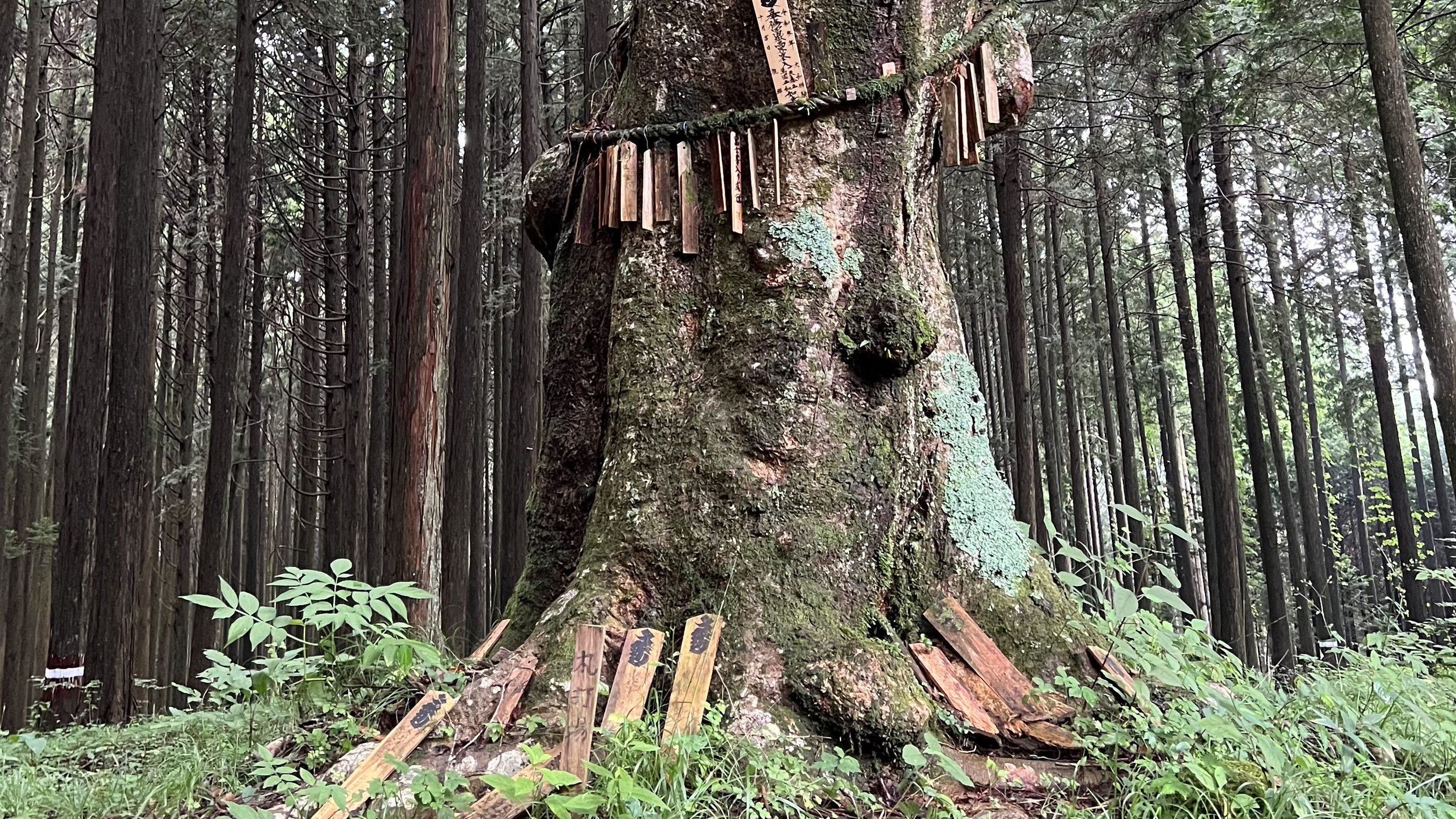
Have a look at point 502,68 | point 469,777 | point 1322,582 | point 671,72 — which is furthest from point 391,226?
point 1322,582

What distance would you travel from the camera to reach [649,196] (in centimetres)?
352

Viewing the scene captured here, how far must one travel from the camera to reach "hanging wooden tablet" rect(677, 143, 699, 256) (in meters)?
3.50

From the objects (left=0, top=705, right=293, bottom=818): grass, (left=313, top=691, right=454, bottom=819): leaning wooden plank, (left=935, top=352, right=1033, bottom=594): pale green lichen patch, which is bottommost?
(left=0, top=705, right=293, bottom=818): grass

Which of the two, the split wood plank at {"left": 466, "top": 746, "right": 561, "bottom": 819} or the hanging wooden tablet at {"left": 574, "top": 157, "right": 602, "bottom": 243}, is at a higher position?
the hanging wooden tablet at {"left": 574, "top": 157, "right": 602, "bottom": 243}

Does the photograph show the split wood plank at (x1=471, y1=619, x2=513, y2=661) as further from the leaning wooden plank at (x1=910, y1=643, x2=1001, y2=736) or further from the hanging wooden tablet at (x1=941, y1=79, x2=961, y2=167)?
the hanging wooden tablet at (x1=941, y1=79, x2=961, y2=167)

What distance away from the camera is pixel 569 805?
6.25 ft

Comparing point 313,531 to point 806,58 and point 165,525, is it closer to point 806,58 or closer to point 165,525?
point 165,525

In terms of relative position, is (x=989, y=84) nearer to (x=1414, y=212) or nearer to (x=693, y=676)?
(x=693, y=676)

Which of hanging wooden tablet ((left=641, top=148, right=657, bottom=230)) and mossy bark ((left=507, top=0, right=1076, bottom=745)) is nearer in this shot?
mossy bark ((left=507, top=0, right=1076, bottom=745))

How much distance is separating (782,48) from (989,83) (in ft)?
3.23

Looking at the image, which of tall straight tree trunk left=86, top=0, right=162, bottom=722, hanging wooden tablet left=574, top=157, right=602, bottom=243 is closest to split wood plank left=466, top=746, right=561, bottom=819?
hanging wooden tablet left=574, top=157, right=602, bottom=243

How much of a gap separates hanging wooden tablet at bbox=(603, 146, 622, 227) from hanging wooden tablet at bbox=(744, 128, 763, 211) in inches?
21.3

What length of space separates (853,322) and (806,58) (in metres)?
Result: 1.21

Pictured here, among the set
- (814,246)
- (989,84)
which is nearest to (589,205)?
(814,246)
